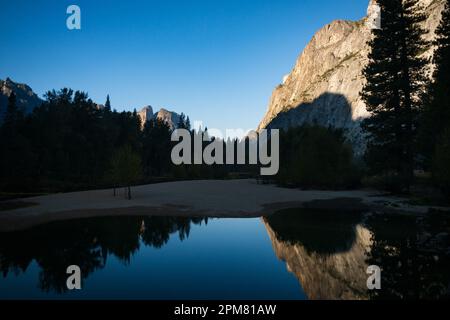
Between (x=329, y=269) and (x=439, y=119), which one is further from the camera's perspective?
(x=439, y=119)

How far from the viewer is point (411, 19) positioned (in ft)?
127

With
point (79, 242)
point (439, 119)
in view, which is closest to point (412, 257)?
point (79, 242)

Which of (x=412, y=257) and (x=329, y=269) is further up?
(x=412, y=257)

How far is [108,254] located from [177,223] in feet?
28.5

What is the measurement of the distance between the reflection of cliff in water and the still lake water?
1.9 inches

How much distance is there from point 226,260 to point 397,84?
3544cm

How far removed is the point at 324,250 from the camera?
50.4ft

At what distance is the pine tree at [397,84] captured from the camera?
124 feet

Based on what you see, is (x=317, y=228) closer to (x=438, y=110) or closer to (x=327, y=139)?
(x=438, y=110)

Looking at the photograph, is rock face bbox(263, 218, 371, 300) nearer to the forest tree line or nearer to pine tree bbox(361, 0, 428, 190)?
the forest tree line

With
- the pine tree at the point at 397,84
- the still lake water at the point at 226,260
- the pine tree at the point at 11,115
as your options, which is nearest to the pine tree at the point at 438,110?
the pine tree at the point at 397,84

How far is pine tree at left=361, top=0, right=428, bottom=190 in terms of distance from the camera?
37.7 metres
